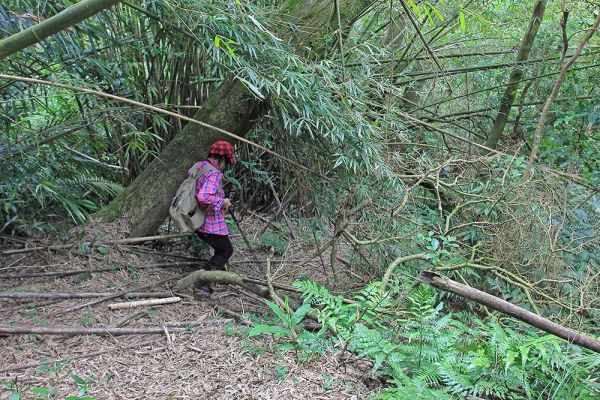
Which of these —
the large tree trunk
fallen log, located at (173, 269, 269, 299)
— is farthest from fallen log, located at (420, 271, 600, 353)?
the large tree trunk

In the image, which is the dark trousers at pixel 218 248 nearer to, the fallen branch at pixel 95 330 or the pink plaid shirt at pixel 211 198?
the pink plaid shirt at pixel 211 198

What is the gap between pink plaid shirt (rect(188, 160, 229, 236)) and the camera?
4.03m

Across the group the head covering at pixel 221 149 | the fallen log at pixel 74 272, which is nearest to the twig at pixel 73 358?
the fallen log at pixel 74 272

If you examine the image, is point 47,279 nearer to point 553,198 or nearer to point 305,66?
point 305,66

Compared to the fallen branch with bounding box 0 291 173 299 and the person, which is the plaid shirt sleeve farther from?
the fallen branch with bounding box 0 291 173 299

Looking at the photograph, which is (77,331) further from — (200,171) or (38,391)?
(200,171)

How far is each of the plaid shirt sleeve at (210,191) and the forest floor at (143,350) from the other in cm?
71

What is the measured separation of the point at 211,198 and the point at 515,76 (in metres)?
4.08

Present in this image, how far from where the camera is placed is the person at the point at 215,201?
4.04 meters

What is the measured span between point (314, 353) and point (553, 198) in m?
2.62

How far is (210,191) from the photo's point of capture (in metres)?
4.03

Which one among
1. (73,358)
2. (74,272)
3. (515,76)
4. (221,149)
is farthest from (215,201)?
(515,76)

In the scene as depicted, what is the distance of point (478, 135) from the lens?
245 inches

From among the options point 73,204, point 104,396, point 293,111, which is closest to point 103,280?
point 73,204
